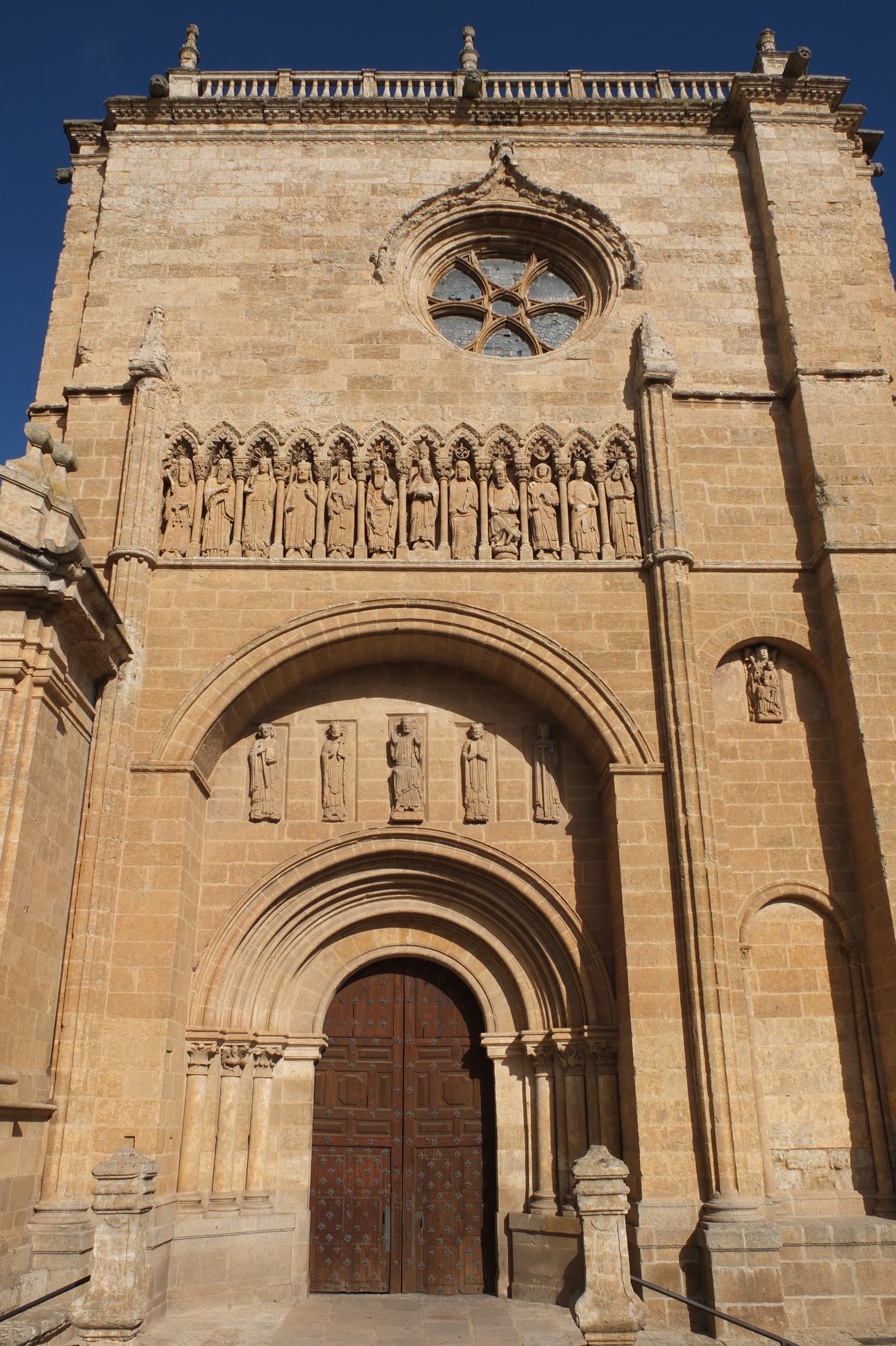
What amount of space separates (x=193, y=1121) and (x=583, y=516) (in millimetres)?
6226

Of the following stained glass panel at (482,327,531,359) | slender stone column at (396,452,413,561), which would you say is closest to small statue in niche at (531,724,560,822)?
slender stone column at (396,452,413,561)

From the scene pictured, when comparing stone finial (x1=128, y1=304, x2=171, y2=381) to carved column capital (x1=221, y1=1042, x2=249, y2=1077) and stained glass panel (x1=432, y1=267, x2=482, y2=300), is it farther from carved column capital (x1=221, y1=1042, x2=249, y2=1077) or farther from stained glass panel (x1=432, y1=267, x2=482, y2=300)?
carved column capital (x1=221, y1=1042, x2=249, y2=1077)

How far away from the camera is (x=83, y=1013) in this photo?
7965mm

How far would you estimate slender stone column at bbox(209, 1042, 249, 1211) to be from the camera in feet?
28.2

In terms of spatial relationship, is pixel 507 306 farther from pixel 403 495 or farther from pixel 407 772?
pixel 407 772

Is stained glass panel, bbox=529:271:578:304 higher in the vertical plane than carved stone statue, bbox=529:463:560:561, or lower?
higher

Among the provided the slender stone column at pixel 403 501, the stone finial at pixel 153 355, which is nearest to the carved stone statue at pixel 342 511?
the slender stone column at pixel 403 501

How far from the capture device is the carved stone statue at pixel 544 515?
9.99 m

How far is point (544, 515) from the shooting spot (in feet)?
33.2

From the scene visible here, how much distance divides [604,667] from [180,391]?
495cm

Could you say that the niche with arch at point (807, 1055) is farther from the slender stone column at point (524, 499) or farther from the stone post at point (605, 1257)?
A: the slender stone column at point (524, 499)

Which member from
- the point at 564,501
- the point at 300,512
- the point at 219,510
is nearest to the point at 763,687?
the point at 564,501

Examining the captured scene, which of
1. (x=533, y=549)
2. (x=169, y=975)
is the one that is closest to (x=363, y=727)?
(x=533, y=549)

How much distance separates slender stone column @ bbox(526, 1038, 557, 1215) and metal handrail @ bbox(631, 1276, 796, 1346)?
111 centimetres
